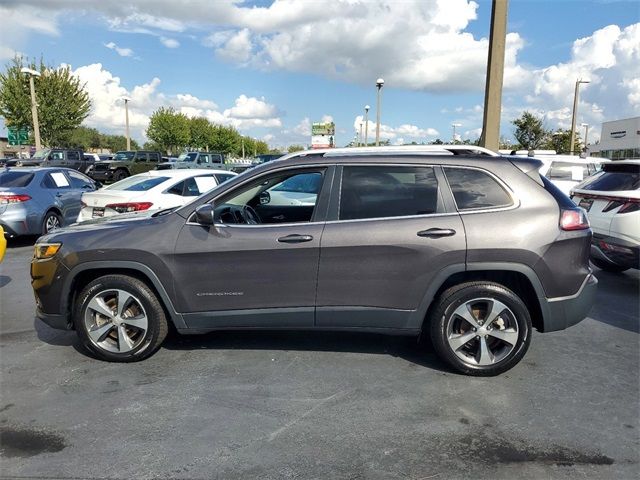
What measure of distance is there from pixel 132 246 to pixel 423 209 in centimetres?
238

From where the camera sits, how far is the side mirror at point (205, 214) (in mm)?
3777

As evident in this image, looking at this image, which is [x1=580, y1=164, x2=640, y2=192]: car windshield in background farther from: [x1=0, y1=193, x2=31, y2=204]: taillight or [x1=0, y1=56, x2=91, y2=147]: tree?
[x1=0, y1=56, x2=91, y2=147]: tree

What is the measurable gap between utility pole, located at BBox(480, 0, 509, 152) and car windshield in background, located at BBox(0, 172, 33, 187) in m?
9.01

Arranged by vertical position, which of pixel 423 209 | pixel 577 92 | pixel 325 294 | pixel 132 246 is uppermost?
pixel 577 92

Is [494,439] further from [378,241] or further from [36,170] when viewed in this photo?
[36,170]

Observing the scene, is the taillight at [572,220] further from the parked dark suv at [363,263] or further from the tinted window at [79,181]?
Answer: the tinted window at [79,181]

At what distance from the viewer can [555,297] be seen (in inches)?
146

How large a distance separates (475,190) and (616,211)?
3278 millimetres

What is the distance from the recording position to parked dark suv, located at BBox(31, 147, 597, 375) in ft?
12.1

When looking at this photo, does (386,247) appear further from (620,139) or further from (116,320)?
(620,139)

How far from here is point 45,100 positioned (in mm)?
34750

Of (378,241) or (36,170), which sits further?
(36,170)

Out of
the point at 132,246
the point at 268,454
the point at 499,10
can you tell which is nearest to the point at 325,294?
the point at 268,454

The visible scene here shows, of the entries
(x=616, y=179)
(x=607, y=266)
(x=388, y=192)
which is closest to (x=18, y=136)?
(x=388, y=192)
